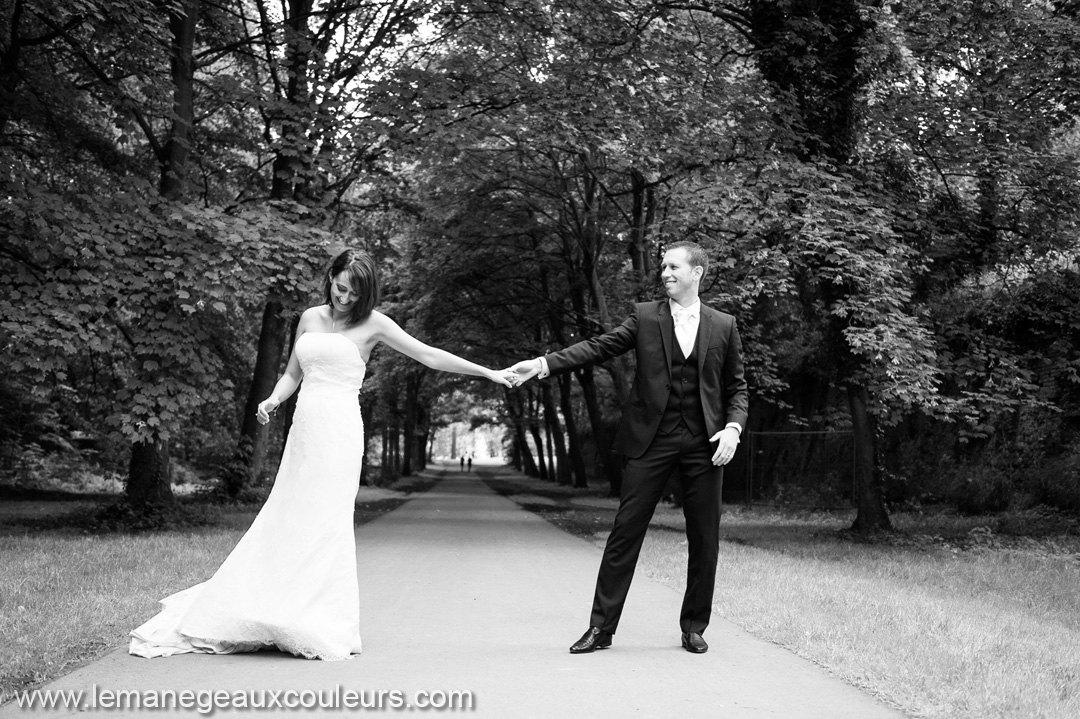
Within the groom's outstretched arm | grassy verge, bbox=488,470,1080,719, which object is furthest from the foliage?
the groom's outstretched arm

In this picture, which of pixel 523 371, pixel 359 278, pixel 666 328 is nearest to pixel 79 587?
pixel 359 278

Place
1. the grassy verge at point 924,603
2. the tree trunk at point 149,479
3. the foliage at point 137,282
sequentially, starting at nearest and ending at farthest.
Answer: the grassy verge at point 924,603 → the foliage at point 137,282 → the tree trunk at point 149,479

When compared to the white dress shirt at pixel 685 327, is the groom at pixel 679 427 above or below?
below

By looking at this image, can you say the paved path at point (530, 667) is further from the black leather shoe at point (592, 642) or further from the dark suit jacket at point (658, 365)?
the dark suit jacket at point (658, 365)

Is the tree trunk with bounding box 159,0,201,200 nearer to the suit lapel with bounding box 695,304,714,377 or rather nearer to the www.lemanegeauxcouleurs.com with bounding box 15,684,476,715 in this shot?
the suit lapel with bounding box 695,304,714,377

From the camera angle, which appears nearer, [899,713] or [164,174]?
[899,713]

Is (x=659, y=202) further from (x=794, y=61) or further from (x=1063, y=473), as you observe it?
(x=1063, y=473)

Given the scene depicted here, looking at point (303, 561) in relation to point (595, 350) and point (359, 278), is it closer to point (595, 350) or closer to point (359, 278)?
point (359, 278)

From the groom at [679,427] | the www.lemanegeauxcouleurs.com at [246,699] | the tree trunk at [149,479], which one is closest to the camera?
the www.lemanegeauxcouleurs.com at [246,699]

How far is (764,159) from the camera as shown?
15.1m

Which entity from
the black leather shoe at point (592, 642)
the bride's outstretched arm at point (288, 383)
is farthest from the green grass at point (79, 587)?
the black leather shoe at point (592, 642)

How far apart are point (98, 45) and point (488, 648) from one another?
12.0 m

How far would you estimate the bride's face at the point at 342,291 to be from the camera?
6250mm

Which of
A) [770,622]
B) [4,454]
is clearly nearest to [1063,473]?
[770,622]
